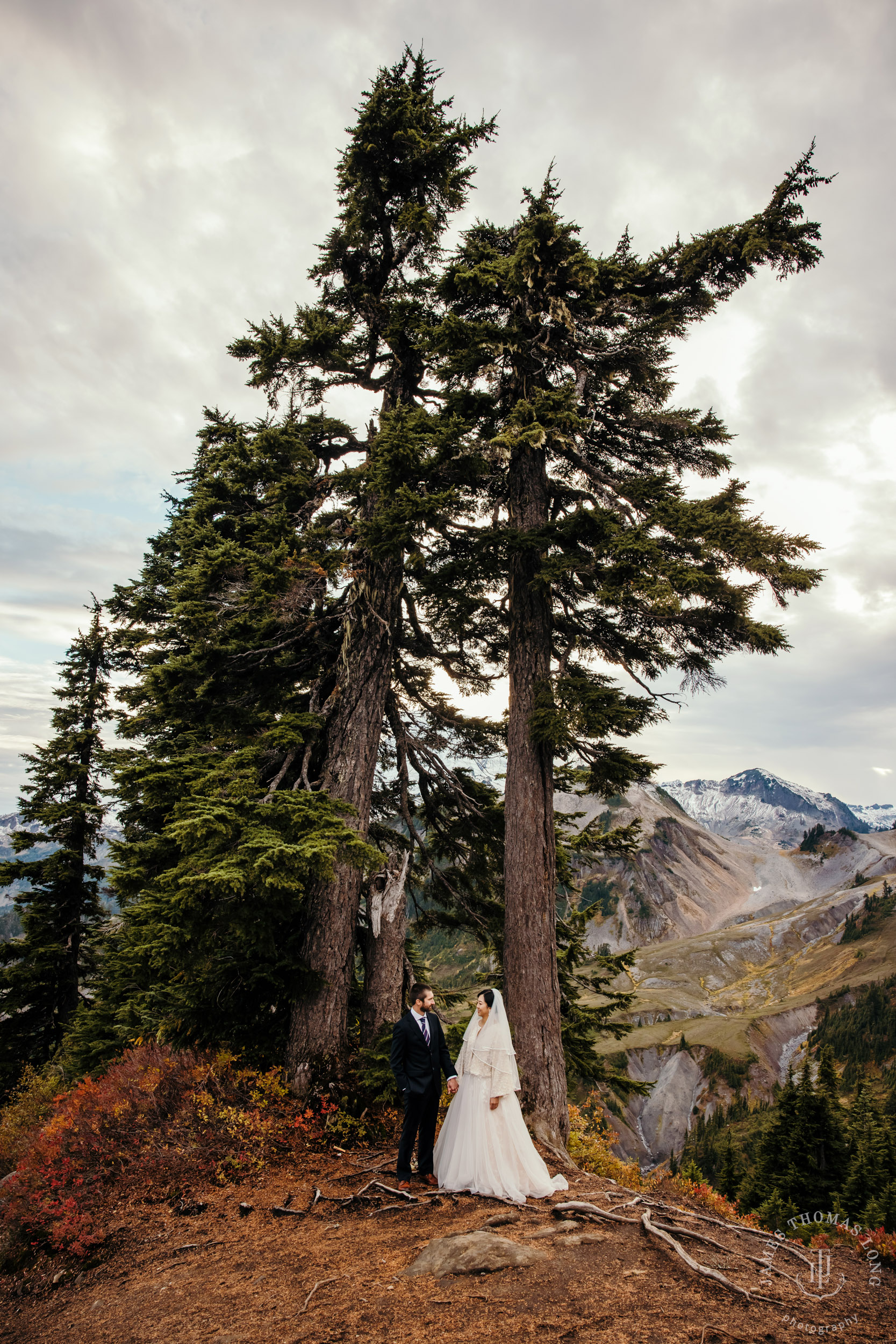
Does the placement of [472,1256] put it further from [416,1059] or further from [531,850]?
[531,850]

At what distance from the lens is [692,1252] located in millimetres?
4410

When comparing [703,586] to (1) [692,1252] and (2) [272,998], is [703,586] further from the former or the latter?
(2) [272,998]

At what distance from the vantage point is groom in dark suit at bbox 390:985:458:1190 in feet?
20.1

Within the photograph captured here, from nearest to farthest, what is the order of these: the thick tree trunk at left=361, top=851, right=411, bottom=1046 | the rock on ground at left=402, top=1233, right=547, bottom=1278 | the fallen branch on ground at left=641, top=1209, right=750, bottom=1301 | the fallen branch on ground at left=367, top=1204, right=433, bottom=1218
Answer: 1. the fallen branch on ground at left=641, top=1209, right=750, bottom=1301
2. the rock on ground at left=402, top=1233, right=547, bottom=1278
3. the fallen branch on ground at left=367, top=1204, right=433, bottom=1218
4. the thick tree trunk at left=361, top=851, right=411, bottom=1046

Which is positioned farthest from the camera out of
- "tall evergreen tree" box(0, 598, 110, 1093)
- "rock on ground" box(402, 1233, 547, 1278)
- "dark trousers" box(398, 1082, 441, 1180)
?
"tall evergreen tree" box(0, 598, 110, 1093)

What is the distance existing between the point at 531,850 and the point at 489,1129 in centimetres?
341

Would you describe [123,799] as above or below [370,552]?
below

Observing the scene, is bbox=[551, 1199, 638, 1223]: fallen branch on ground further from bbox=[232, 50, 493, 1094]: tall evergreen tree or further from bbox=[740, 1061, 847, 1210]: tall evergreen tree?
bbox=[740, 1061, 847, 1210]: tall evergreen tree

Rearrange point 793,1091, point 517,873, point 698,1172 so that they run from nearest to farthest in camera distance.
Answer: point 517,873, point 698,1172, point 793,1091

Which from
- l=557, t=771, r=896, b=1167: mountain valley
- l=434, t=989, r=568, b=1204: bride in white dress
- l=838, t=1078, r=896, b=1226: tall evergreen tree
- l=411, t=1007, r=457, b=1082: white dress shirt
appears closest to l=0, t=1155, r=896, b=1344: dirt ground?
l=434, t=989, r=568, b=1204: bride in white dress

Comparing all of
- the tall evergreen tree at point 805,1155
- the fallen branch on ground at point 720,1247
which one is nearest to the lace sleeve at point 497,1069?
the fallen branch on ground at point 720,1247

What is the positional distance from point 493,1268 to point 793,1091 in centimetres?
5698

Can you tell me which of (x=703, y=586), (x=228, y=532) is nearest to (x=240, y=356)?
(x=228, y=532)

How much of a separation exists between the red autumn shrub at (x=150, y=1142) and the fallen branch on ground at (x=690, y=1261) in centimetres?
447
